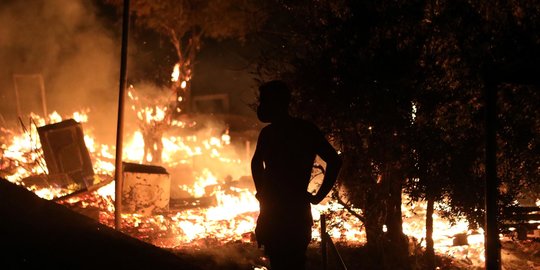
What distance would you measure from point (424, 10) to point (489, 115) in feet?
8.54

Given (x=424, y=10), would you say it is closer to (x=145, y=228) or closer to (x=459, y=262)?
(x=459, y=262)

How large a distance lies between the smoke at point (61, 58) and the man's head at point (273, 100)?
18.5 meters

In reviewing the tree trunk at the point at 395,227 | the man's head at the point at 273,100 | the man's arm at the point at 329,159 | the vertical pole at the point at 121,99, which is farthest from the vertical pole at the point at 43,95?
the man's arm at the point at 329,159

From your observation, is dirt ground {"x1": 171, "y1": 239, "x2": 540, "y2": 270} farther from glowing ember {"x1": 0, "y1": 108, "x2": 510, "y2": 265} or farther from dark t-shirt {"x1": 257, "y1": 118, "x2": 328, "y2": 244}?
dark t-shirt {"x1": 257, "y1": 118, "x2": 328, "y2": 244}

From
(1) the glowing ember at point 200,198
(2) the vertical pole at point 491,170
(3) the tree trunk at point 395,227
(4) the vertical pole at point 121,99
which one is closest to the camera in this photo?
(2) the vertical pole at point 491,170

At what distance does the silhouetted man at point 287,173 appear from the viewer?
4.17m

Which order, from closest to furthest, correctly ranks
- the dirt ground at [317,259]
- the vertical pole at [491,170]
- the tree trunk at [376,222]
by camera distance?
the vertical pole at [491,170]
the tree trunk at [376,222]
the dirt ground at [317,259]

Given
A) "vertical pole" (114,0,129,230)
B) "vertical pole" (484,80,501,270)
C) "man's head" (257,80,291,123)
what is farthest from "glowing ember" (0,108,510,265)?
"man's head" (257,80,291,123)

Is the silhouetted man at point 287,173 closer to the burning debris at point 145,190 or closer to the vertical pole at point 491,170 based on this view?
the vertical pole at point 491,170

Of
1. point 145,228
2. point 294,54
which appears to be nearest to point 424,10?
point 294,54

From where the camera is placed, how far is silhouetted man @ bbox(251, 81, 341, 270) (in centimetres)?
417

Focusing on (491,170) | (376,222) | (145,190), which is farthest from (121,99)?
(491,170)

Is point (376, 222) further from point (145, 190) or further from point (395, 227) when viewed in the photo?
point (145, 190)

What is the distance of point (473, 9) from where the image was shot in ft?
20.8
